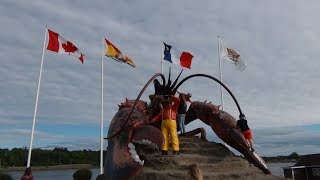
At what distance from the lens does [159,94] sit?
12.3 meters

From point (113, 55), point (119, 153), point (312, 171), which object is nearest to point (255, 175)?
point (119, 153)

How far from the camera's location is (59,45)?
16.7m

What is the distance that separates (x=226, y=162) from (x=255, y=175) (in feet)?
3.01

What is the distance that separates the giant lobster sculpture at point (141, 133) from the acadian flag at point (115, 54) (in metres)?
6.42

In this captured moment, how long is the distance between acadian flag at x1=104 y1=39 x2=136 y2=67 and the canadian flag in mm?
2041

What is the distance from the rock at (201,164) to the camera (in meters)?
10.2

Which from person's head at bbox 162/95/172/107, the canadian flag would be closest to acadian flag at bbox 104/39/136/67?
the canadian flag

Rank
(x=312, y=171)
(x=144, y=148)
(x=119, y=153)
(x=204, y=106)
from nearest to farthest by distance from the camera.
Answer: (x=119, y=153) < (x=144, y=148) < (x=204, y=106) < (x=312, y=171)

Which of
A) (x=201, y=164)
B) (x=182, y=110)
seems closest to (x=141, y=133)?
(x=201, y=164)

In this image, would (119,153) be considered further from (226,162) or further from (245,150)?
(245,150)

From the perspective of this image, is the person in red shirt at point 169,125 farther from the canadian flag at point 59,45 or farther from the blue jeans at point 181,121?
the canadian flag at point 59,45

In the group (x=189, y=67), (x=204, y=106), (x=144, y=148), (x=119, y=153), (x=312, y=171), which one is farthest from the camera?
(x=189, y=67)

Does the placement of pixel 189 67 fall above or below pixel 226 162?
above

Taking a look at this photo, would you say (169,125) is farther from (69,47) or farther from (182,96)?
(69,47)
